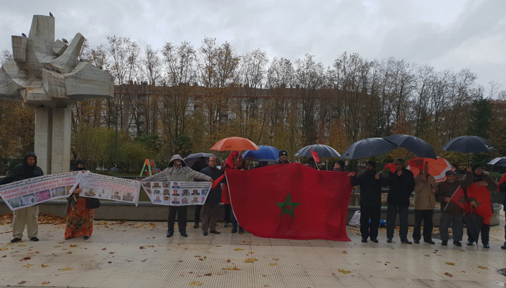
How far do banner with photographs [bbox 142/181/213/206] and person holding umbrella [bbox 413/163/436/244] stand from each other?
198 inches

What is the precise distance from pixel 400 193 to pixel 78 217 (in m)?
7.27

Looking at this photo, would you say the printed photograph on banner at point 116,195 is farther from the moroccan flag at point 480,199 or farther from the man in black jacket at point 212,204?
the moroccan flag at point 480,199

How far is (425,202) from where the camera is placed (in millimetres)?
A: 8266

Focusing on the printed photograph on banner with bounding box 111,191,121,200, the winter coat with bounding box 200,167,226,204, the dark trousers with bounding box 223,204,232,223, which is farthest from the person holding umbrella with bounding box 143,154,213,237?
the dark trousers with bounding box 223,204,232,223

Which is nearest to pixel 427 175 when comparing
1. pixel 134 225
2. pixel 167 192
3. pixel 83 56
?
pixel 167 192

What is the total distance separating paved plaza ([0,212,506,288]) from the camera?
5305 millimetres

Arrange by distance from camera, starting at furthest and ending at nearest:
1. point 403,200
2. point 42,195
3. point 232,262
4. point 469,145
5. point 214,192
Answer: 1. point 469,145
2. point 214,192
3. point 403,200
4. point 42,195
5. point 232,262

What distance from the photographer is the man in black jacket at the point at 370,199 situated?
8.20 metres

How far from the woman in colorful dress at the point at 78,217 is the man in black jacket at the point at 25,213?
641mm

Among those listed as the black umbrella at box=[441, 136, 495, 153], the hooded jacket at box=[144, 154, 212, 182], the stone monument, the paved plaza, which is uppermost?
the stone monument

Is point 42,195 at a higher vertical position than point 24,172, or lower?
lower

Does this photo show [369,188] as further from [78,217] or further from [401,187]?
[78,217]

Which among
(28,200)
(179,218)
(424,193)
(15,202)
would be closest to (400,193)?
(424,193)

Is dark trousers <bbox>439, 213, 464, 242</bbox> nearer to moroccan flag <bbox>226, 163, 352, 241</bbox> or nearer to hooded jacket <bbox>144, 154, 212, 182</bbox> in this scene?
moroccan flag <bbox>226, 163, 352, 241</bbox>
